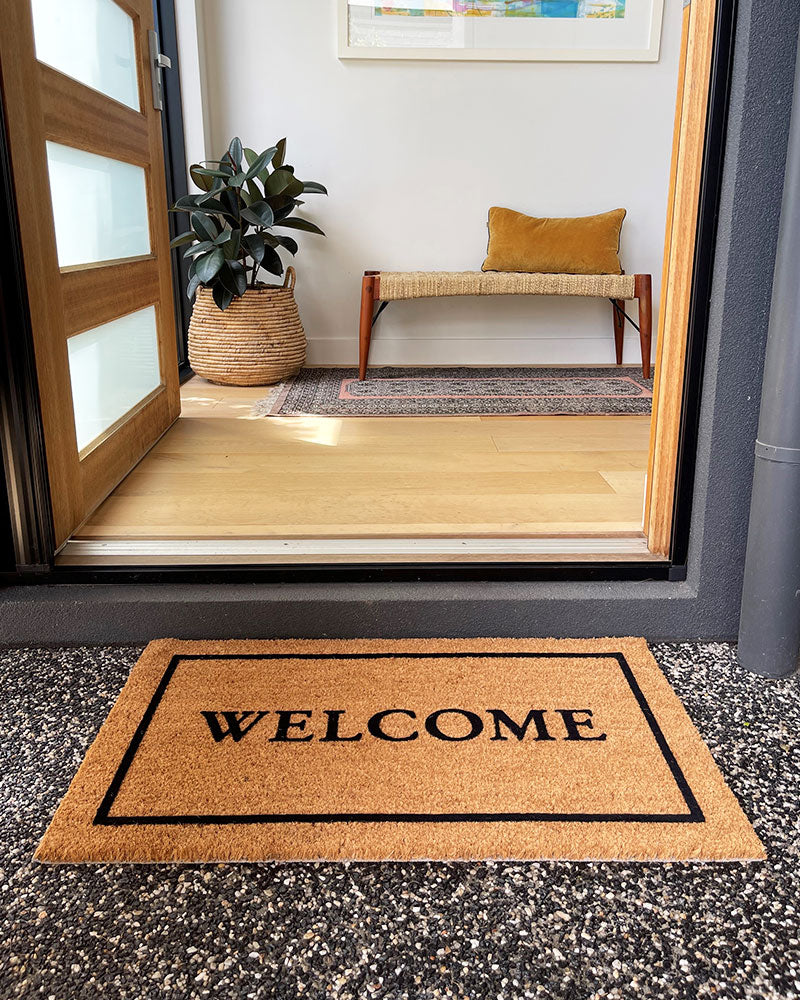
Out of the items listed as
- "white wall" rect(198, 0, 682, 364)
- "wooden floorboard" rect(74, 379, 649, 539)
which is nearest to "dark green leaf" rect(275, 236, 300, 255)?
"white wall" rect(198, 0, 682, 364)

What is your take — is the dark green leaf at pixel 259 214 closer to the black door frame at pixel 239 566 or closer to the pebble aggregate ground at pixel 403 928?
the black door frame at pixel 239 566

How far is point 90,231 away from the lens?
2107 millimetres

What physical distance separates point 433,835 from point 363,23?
11.5 ft

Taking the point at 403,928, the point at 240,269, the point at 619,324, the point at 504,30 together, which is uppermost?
the point at 504,30

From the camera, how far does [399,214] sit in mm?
3996

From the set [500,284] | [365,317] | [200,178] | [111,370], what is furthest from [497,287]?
[111,370]

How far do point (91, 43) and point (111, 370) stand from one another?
757mm

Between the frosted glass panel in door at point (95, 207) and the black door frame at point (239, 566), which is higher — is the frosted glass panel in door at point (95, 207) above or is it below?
above

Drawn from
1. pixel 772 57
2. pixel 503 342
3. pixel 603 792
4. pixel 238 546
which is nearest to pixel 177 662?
pixel 238 546

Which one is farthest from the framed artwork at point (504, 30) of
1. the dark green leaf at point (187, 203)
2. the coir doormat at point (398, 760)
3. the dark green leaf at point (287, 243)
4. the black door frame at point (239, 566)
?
the coir doormat at point (398, 760)

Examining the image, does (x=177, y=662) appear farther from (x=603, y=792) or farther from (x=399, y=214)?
(x=399, y=214)

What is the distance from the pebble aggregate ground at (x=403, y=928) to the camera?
0.95 metres

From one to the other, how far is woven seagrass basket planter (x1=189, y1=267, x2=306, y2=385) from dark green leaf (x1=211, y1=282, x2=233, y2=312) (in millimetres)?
81

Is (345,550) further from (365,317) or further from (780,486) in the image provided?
(365,317)
